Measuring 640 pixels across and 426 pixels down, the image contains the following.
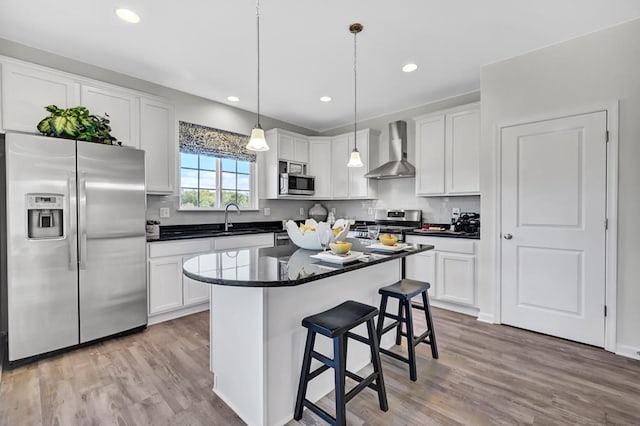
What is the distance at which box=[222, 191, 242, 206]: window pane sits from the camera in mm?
4250

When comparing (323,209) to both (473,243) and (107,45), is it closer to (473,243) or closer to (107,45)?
(473,243)

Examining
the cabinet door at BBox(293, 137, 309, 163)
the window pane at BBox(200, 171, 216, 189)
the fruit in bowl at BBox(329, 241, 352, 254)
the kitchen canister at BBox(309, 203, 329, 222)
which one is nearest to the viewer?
the fruit in bowl at BBox(329, 241, 352, 254)

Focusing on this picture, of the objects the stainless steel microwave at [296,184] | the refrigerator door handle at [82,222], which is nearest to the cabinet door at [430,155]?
the stainless steel microwave at [296,184]

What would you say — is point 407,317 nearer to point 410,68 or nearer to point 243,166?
point 410,68

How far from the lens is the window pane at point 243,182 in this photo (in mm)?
4445

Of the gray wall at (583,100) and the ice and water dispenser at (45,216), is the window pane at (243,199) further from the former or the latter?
the gray wall at (583,100)

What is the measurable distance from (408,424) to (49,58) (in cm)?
420

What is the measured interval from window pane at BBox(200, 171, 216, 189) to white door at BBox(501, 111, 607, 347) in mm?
3530

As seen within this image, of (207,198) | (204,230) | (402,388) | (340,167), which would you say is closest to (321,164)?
(340,167)

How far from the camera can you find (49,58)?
282 centimetres

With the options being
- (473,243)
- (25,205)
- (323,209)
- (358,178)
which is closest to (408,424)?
(473,243)

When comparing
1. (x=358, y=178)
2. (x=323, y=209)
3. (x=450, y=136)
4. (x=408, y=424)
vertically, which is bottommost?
(x=408, y=424)

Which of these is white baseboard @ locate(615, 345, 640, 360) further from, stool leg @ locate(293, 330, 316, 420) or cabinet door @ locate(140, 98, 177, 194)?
cabinet door @ locate(140, 98, 177, 194)

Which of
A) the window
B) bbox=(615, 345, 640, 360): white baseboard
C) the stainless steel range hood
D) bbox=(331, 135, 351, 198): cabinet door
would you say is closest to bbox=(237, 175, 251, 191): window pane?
the window
